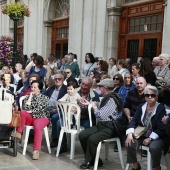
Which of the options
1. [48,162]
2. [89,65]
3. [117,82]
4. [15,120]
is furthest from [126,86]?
[89,65]

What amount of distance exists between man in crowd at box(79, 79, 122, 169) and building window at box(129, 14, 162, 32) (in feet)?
18.5

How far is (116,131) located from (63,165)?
3.55ft

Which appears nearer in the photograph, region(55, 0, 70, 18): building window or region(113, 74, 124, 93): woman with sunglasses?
region(113, 74, 124, 93): woman with sunglasses

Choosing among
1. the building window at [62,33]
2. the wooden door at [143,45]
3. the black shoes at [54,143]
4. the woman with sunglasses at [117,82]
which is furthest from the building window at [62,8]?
the black shoes at [54,143]

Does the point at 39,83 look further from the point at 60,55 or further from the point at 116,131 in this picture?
the point at 60,55

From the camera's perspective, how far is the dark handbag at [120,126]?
5.38 metres

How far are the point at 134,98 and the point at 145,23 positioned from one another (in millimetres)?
5890

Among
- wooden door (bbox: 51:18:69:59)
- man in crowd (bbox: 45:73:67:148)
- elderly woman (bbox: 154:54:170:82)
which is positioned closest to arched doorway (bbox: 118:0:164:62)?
elderly woman (bbox: 154:54:170:82)

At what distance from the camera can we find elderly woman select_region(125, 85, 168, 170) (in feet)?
15.4

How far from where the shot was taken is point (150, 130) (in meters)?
4.96

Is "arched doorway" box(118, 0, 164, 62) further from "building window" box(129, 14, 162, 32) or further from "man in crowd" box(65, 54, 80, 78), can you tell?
Answer: "man in crowd" box(65, 54, 80, 78)

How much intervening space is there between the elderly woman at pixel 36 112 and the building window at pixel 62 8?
10.5 meters

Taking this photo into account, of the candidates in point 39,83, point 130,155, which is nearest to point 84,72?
point 39,83

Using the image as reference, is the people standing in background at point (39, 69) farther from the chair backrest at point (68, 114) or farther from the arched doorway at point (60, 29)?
the arched doorway at point (60, 29)
